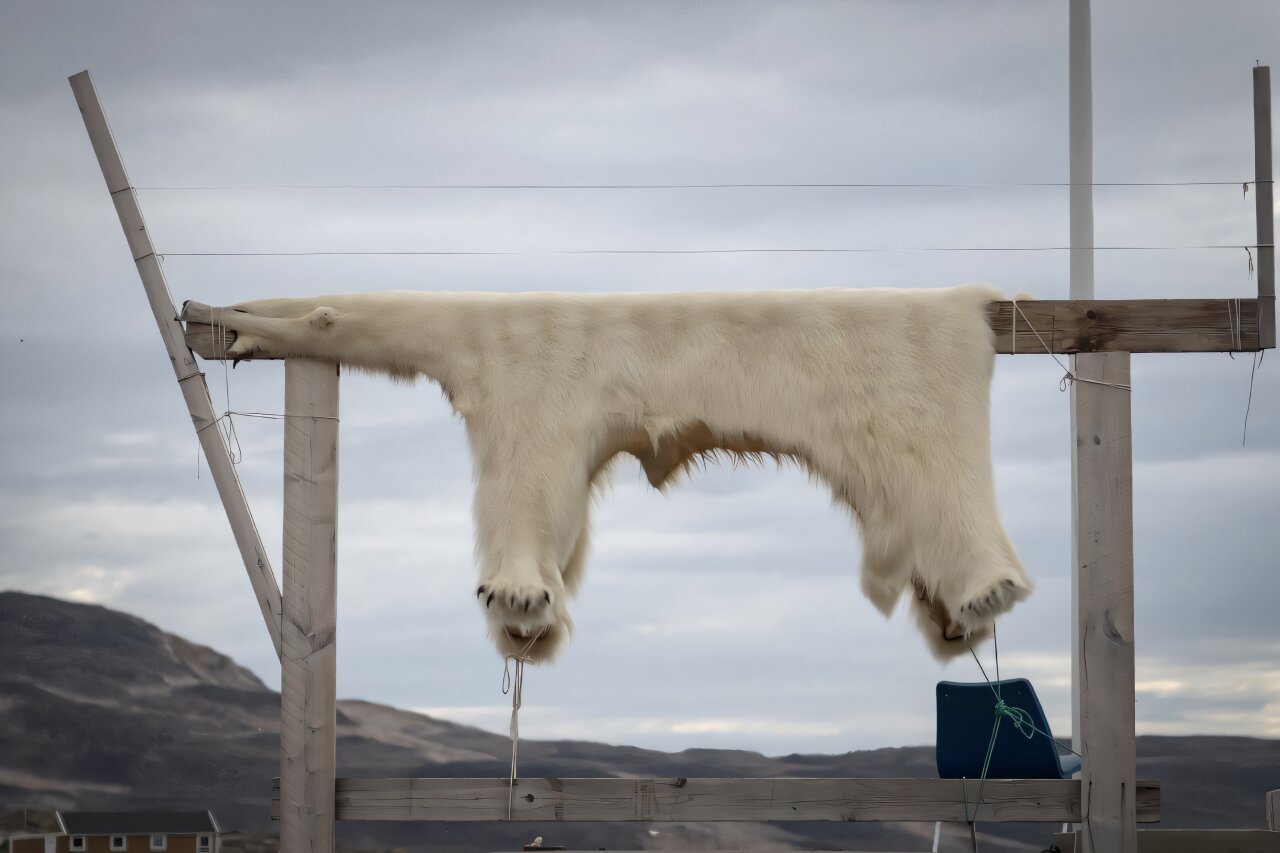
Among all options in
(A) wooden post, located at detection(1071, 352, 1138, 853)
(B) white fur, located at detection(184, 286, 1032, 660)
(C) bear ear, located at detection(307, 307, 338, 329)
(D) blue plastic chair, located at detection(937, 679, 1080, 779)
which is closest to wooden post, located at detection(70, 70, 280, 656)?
(C) bear ear, located at detection(307, 307, 338, 329)

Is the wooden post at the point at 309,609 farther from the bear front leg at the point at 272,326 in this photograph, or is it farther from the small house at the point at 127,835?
the small house at the point at 127,835

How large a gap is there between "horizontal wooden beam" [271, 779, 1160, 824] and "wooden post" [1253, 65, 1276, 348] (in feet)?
5.05

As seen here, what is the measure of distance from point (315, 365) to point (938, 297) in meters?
1.91

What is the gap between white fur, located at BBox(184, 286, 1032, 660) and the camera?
146 inches

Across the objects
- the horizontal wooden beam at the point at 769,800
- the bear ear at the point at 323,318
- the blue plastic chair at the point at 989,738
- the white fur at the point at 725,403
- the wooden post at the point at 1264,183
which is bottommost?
the horizontal wooden beam at the point at 769,800

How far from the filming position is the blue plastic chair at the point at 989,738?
403 cm

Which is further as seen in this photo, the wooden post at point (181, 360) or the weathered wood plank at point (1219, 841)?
the weathered wood plank at point (1219, 841)

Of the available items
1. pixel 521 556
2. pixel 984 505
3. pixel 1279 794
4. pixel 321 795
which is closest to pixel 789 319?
pixel 984 505

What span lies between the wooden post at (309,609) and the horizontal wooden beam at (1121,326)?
2077mm

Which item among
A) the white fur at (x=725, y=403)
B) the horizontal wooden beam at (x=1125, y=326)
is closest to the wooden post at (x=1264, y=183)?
the horizontal wooden beam at (x=1125, y=326)

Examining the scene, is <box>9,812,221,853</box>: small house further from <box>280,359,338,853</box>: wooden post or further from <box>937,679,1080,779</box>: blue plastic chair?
<box>937,679,1080,779</box>: blue plastic chair

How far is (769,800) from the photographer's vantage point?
3.82 metres

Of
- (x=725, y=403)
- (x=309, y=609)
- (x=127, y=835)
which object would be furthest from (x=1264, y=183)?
(x=127, y=835)

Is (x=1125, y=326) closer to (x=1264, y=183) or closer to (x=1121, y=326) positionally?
(x=1121, y=326)
